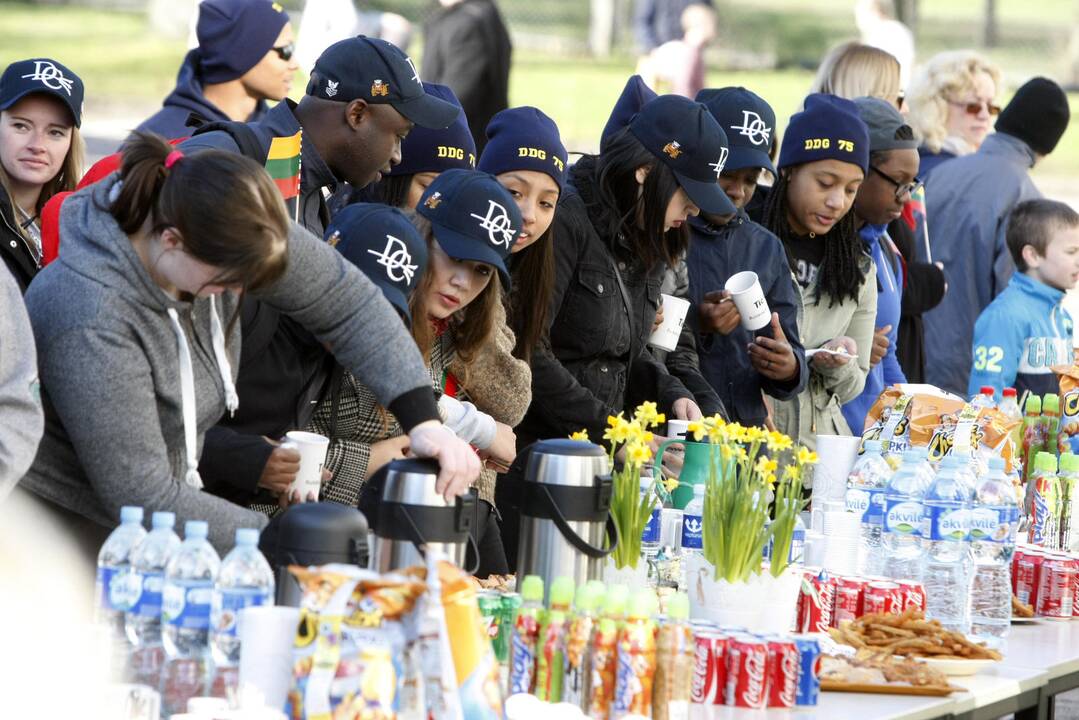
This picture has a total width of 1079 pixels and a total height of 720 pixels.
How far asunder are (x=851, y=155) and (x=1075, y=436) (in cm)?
108

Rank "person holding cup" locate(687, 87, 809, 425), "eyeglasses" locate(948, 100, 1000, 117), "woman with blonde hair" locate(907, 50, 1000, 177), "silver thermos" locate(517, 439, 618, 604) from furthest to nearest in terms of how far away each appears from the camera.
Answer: "eyeglasses" locate(948, 100, 1000, 117), "woman with blonde hair" locate(907, 50, 1000, 177), "person holding cup" locate(687, 87, 809, 425), "silver thermos" locate(517, 439, 618, 604)

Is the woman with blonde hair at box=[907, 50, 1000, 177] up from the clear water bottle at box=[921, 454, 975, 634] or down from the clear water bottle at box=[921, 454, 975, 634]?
up

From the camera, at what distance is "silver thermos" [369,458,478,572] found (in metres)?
2.54

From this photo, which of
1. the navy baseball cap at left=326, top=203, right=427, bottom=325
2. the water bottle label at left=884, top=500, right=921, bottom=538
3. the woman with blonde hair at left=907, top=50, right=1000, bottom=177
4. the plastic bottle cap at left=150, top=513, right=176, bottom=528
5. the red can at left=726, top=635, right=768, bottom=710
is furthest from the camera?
the woman with blonde hair at left=907, top=50, right=1000, bottom=177

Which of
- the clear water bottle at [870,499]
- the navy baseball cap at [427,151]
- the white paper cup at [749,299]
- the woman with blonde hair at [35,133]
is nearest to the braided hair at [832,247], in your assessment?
the white paper cup at [749,299]

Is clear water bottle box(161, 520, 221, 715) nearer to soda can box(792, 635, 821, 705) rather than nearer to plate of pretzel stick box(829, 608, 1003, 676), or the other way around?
soda can box(792, 635, 821, 705)

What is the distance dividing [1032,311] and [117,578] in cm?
437

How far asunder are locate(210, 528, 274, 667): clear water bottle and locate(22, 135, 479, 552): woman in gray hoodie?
365mm

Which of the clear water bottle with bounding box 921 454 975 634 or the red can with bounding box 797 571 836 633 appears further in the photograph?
the clear water bottle with bounding box 921 454 975 634

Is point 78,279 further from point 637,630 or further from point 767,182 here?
point 767,182

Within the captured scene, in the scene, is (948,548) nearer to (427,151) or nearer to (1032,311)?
(427,151)

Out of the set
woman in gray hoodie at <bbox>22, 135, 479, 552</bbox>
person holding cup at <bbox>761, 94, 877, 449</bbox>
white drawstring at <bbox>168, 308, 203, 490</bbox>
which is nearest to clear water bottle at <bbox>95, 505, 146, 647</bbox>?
woman in gray hoodie at <bbox>22, 135, 479, 552</bbox>

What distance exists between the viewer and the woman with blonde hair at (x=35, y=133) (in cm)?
430

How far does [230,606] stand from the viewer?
221cm
